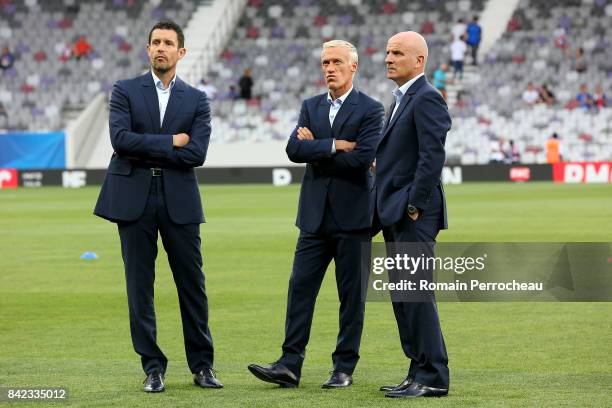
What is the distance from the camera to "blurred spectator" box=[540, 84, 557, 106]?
4412cm

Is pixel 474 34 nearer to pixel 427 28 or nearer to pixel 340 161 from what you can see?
pixel 427 28

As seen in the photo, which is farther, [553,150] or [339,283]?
[553,150]

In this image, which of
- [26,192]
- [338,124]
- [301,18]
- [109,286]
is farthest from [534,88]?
[338,124]

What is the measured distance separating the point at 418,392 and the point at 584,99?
37.5 m

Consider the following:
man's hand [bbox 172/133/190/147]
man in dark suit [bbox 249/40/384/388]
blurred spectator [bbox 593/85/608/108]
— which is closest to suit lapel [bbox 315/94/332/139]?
man in dark suit [bbox 249/40/384/388]

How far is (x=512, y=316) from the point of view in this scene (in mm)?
11938

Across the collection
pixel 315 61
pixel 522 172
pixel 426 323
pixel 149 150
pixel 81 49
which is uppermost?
pixel 81 49

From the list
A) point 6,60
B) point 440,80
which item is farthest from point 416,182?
point 6,60

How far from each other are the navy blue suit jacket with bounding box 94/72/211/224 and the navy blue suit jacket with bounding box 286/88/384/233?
667 mm

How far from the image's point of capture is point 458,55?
4484 cm

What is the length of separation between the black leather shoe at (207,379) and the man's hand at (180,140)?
1.48 m

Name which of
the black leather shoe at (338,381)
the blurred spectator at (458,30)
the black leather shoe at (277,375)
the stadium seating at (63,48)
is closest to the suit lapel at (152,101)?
the black leather shoe at (277,375)

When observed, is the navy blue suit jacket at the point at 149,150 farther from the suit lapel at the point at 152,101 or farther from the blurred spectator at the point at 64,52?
the blurred spectator at the point at 64,52

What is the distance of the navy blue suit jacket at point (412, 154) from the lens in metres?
7.64
